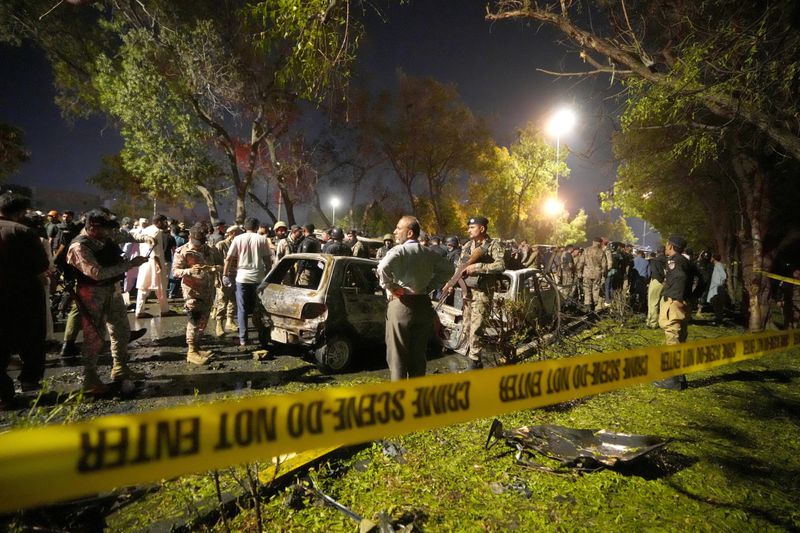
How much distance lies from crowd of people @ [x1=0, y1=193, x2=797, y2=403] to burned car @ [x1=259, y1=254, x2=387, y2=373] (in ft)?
1.86

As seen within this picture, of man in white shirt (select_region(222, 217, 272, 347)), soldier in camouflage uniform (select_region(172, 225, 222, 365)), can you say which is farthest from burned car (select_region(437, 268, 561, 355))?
soldier in camouflage uniform (select_region(172, 225, 222, 365))

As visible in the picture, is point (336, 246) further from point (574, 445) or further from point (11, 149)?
point (11, 149)

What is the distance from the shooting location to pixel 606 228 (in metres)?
86.7

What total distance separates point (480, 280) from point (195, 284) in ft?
13.3

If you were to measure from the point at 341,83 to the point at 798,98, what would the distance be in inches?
246

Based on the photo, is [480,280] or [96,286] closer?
[96,286]

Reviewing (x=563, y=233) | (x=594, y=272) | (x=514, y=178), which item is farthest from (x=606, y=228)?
(x=594, y=272)

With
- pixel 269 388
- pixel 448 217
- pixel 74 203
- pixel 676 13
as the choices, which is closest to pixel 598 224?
pixel 448 217

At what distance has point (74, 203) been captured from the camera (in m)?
62.4

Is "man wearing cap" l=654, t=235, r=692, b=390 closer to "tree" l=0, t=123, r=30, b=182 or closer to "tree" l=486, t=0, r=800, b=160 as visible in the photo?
"tree" l=486, t=0, r=800, b=160

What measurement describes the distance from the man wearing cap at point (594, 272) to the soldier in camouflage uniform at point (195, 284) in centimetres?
1028

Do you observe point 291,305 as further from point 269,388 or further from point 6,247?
point 6,247

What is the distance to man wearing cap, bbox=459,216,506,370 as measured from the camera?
5383 mm

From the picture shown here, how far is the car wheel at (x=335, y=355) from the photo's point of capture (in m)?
5.36
